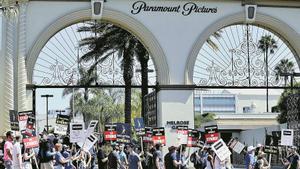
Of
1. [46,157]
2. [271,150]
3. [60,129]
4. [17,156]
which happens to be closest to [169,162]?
[46,157]

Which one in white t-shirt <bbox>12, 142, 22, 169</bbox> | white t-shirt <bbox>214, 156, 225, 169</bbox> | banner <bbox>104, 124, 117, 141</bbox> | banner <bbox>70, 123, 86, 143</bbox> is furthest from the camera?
banner <bbox>104, 124, 117, 141</bbox>

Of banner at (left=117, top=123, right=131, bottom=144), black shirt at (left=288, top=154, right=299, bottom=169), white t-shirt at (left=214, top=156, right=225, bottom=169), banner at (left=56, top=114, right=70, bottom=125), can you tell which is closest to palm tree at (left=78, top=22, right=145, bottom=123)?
banner at (left=117, top=123, right=131, bottom=144)

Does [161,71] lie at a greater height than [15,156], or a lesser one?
greater

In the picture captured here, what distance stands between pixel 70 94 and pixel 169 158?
35.3 meters

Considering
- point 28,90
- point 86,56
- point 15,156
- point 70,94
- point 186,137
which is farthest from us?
point 70,94

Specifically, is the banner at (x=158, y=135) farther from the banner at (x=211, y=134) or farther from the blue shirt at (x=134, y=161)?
the blue shirt at (x=134, y=161)

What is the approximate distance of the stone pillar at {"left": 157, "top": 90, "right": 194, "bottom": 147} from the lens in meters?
26.5

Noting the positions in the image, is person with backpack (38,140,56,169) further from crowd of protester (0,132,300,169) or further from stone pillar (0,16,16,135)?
stone pillar (0,16,16,135)

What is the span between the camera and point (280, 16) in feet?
92.1

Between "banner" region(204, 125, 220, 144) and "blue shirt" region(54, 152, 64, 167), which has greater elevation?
"banner" region(204, 125, 220, 144)

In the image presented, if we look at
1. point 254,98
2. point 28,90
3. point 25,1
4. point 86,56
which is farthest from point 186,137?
point 254,98

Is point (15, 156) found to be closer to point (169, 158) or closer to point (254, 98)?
point (169, 158)

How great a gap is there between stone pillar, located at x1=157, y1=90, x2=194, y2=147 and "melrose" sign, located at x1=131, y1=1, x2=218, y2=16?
328 centimetres

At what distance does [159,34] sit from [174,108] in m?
3.04
